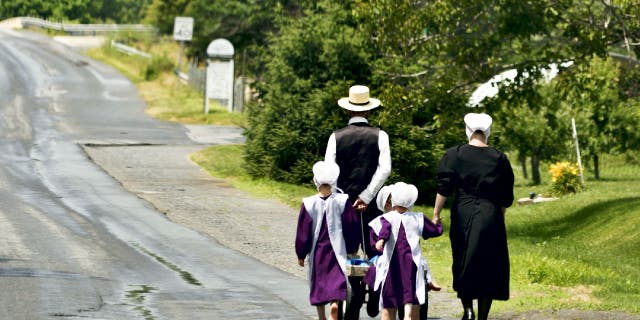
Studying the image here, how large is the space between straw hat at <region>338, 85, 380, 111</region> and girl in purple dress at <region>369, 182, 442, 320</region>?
135 centimetres

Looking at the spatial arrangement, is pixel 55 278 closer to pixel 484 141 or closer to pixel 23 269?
pixel 23 269

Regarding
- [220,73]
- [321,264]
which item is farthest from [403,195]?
[220,73]

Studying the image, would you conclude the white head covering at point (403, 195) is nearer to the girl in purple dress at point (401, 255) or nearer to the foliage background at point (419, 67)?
the girl in purple dress at point (401, 255)

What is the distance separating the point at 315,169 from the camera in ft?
32.8

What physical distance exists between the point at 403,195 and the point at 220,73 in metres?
32.9

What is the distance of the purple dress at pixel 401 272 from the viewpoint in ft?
32.7

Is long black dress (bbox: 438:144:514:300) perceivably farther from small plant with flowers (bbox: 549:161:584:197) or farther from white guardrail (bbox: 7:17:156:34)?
white guardrail (bbox: 7:17:156:34)

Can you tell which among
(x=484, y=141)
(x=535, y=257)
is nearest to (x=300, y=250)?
(x=484, y=141)

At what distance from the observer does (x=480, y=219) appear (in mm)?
10383

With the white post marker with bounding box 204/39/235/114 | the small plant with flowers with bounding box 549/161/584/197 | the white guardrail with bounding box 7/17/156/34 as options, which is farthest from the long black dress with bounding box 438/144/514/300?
the white guardrail with bounding box 7/17/156/34

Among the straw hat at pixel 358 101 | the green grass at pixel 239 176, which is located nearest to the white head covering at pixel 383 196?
the straw hat at pixel 358 101

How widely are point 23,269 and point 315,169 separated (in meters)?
4.76

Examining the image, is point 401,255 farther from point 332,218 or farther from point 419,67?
point 419,67

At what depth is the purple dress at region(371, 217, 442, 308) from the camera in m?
9.97
